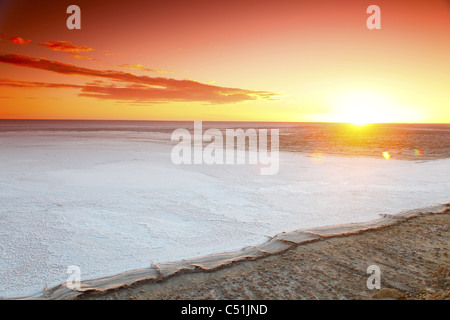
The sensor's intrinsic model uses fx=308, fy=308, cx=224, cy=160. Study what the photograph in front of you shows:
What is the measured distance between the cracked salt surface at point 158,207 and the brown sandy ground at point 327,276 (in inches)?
25.9

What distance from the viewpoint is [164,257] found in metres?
4.20

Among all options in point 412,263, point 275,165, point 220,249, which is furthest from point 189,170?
point 412,263

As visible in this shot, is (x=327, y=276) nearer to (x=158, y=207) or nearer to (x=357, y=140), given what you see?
(x=158, y=207)

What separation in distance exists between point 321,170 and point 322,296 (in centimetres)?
822

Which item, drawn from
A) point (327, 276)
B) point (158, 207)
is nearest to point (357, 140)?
point (158, 207)

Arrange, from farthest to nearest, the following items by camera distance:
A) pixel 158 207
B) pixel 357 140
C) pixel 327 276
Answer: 1. pixel 357 140
2. pixel 158 207
3. pixel 327 276

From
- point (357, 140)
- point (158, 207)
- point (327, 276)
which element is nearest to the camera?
point (327, 276)

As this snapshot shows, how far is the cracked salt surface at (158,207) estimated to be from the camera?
166 inches

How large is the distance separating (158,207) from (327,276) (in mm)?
3801

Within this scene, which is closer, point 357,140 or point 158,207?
point 158,207

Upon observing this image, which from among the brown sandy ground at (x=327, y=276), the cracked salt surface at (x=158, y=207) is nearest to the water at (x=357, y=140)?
the cracked salt surface at (x=158, y=207)

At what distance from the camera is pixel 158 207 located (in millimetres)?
6402

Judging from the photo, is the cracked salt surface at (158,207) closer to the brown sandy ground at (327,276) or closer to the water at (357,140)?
the brown sandy ground at (327,276)

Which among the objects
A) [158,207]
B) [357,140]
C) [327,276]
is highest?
[357,140]
